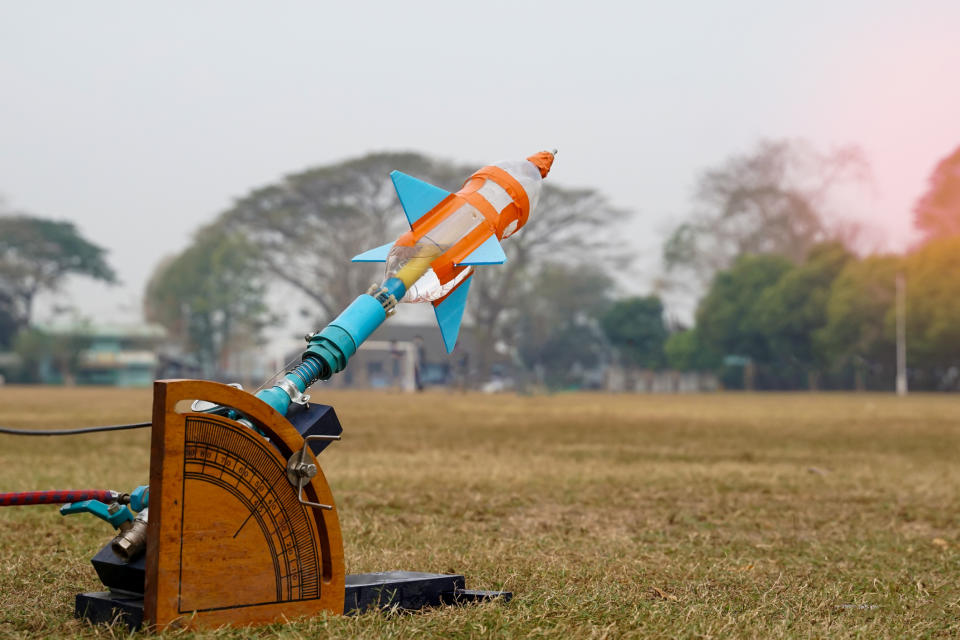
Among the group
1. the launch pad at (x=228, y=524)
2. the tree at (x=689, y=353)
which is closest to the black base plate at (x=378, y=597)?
the launch pad at (x=228, y=524)

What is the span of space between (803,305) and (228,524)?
46298 mm

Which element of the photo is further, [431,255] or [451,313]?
[451,313]

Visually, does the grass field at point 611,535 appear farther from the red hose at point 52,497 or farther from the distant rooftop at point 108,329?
the distant rooftop at point 108,329

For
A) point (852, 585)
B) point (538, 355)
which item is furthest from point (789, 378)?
point (852, 585)

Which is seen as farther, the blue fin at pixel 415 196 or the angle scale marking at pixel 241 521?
the blue fin at pixel 415 196

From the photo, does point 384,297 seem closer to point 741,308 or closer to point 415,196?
point 415,196

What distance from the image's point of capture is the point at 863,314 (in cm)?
4306

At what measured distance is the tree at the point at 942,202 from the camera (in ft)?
129

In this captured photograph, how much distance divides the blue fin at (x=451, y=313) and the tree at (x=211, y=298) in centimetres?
4757

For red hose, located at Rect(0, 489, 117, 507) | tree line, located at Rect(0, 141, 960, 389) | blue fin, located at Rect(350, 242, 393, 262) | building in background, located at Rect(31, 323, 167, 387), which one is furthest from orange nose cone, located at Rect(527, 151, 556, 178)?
building in background, located at Rect(31, 323, 167, 387)

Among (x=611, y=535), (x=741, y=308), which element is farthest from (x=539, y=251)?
(x=611, y=535)

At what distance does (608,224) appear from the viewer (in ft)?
162

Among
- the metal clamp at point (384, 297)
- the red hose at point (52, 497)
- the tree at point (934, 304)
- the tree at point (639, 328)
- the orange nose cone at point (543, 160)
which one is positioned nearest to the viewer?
the red hose at point (52, 497)

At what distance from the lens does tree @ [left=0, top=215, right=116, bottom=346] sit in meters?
57.7
